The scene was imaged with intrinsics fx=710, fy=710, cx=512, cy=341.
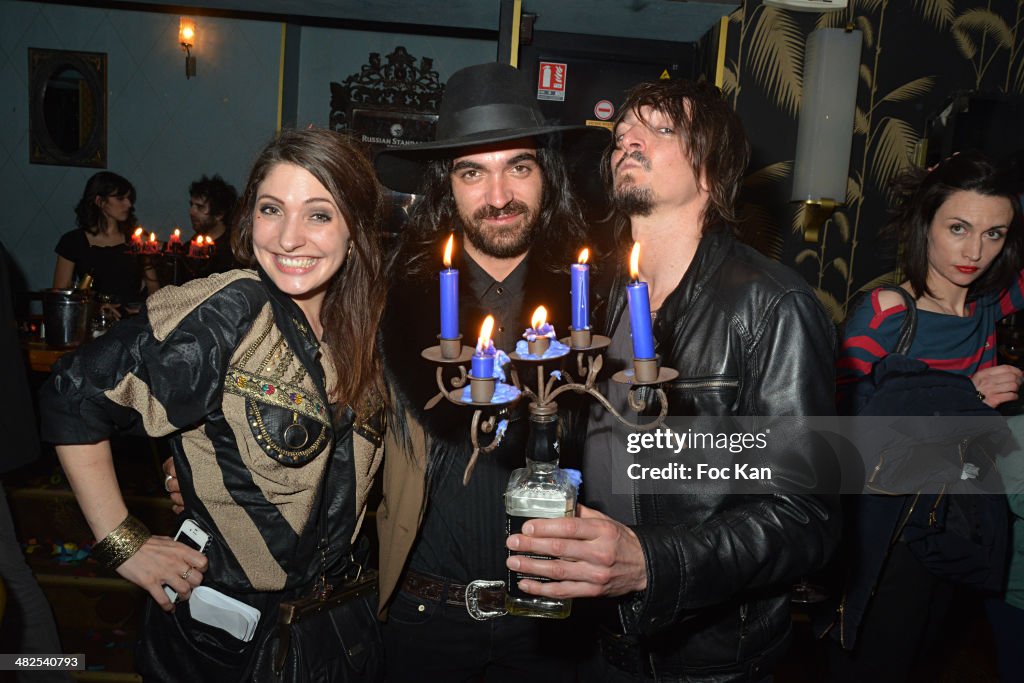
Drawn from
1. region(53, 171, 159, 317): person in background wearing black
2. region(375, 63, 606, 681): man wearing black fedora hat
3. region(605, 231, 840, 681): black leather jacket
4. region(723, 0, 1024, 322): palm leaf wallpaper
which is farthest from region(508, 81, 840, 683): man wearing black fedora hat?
region(53, 171, 159, 317): person in background wearing black

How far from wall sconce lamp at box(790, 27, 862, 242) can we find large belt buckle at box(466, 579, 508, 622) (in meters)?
3.41

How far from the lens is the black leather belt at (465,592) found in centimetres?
187

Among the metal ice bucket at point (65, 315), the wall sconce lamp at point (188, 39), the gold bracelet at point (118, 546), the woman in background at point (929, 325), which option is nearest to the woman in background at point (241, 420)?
the gold bracelet at point (118, 546)

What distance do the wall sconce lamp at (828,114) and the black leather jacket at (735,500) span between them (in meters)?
2.96

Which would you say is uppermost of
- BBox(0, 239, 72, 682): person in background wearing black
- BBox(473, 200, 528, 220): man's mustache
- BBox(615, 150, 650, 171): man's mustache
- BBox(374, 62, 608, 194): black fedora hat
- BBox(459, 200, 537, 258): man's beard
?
BBox(374, 62, 608, 194): black fedora hat

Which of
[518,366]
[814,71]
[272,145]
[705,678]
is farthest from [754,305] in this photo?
[814,71]

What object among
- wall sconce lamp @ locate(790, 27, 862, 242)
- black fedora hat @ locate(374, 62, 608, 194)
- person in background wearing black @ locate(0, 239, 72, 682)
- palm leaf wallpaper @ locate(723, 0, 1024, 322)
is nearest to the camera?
black fedora hat @ locate(374, 62, 608, 194)

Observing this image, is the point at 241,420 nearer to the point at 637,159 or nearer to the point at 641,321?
the point at 641,321

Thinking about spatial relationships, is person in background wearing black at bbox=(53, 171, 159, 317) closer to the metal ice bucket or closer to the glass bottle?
the metal ice bucket

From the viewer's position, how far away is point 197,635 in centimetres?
165

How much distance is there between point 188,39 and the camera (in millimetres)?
6766

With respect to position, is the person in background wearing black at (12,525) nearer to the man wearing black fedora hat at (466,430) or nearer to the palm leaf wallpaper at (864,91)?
the man wearing black fedora hat at (466,430)

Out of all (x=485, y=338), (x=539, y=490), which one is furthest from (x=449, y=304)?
(x=539, y=490)

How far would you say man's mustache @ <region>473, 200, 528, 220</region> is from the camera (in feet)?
6.72
